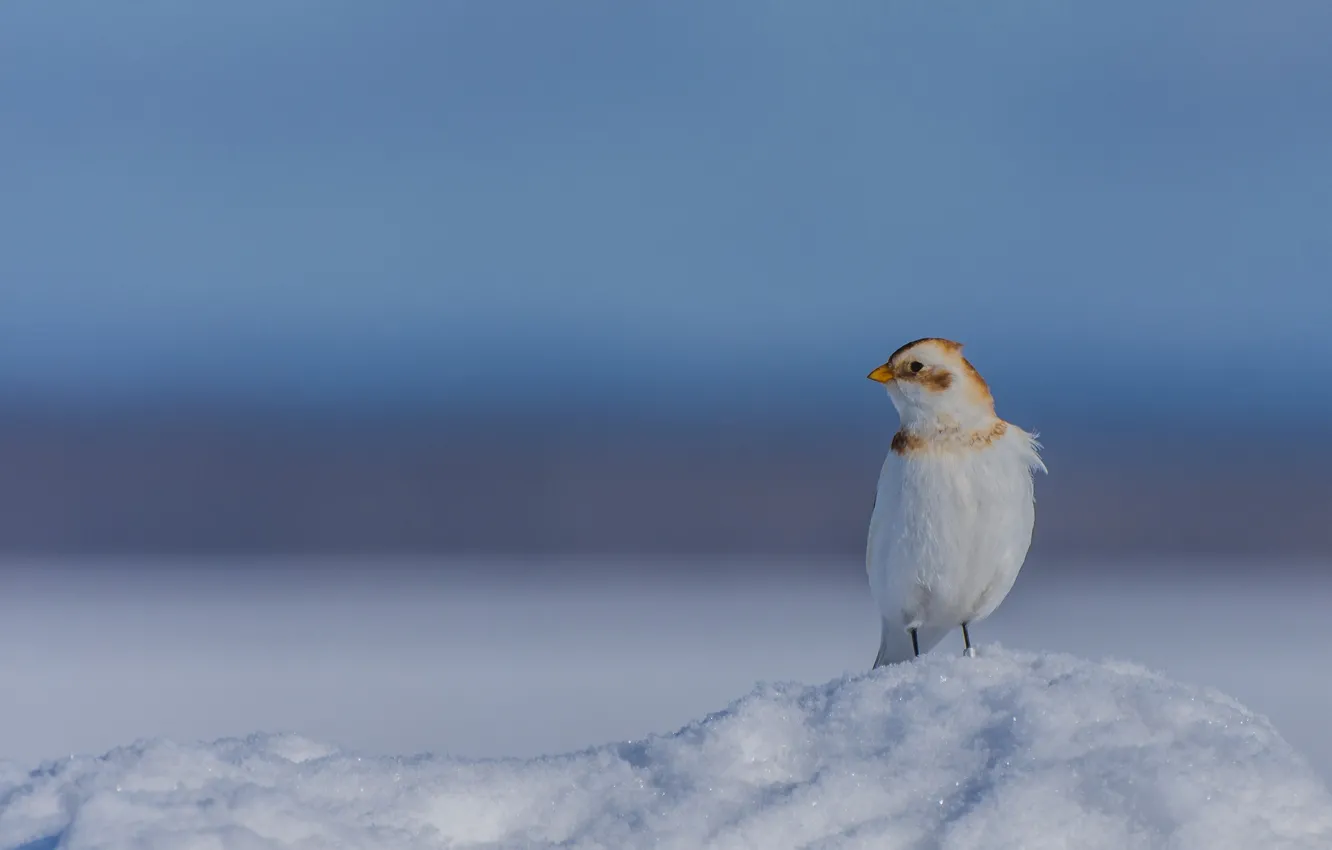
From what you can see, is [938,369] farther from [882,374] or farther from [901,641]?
[901,641]

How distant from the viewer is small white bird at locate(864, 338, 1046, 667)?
3.82m

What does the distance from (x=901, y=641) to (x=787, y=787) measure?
2319 millimetres

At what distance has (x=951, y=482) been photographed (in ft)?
12.5

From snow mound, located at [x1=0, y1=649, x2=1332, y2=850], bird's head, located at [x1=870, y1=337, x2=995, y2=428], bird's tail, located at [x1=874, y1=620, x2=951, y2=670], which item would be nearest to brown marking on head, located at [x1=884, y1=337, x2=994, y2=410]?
bird's head, located at [x1=870, y1=337, x2=995, y2=428]

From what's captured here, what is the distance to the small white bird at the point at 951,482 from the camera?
3.82 metres

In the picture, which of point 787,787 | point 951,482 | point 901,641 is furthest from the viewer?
point 901,641

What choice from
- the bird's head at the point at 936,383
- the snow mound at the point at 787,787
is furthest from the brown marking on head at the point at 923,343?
the snow mound at the point at 787,787

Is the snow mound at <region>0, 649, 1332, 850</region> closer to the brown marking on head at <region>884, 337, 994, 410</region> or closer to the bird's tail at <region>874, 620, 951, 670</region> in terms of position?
the brown marking on head at <region>884, 337, 994, 410</region>

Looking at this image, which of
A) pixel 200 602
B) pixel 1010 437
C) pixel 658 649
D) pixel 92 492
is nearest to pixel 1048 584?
pixel 658 649

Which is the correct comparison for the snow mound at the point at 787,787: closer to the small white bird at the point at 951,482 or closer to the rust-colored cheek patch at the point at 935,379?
the small white bird at the point at 951,482

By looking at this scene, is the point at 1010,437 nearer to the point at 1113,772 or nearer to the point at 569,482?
the point at 1113,772

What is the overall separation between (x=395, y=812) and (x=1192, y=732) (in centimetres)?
142

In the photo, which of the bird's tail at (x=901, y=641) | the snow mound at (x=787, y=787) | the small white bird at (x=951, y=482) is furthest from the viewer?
the bird's tail at (x=901, y=641)

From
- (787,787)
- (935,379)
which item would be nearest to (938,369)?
(935,379)
